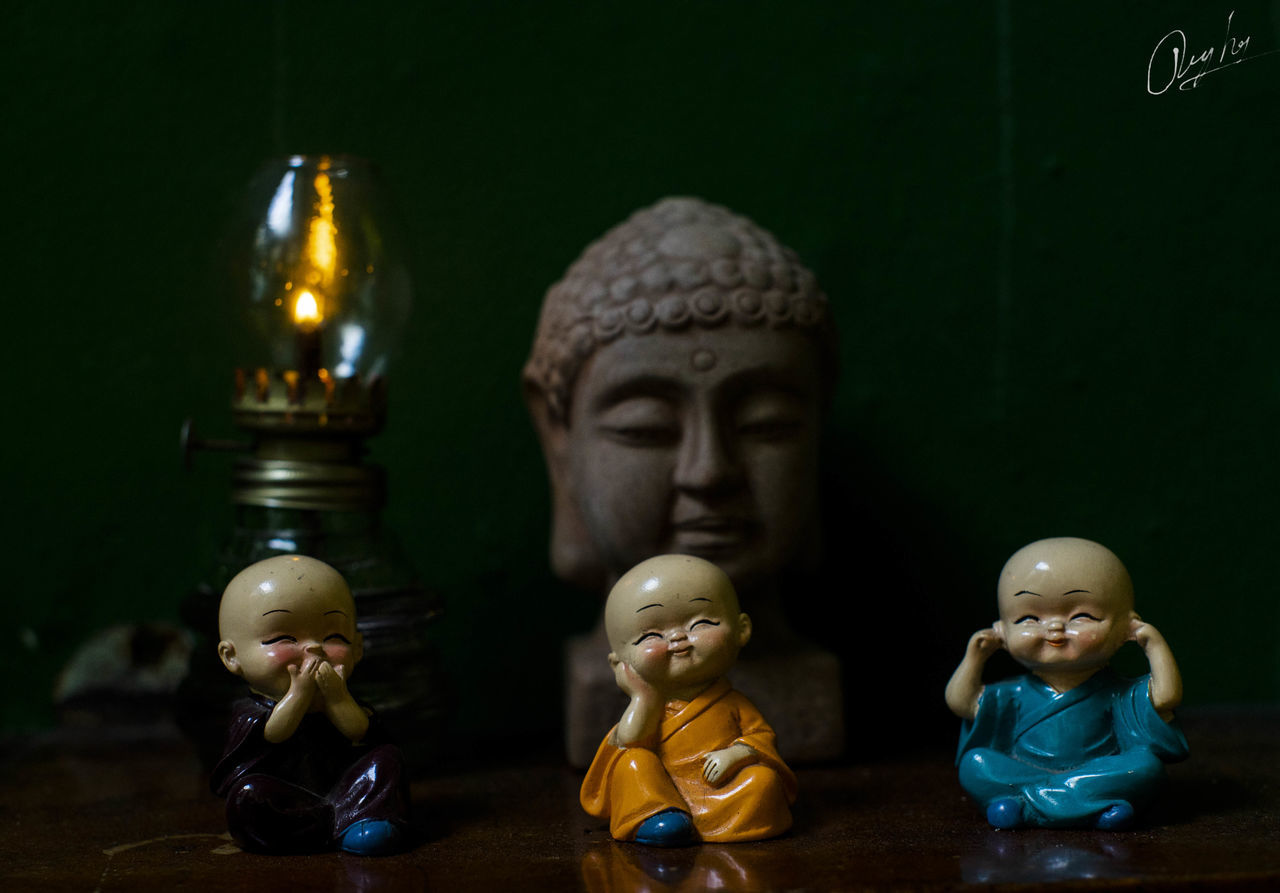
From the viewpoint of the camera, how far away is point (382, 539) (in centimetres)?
177

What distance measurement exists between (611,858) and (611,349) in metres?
0.67

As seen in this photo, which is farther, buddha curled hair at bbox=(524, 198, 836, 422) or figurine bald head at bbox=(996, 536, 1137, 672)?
buddha curled hair at bbox=(524, 198, 836, 422)

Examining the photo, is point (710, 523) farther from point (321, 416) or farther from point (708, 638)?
point (321, 416)

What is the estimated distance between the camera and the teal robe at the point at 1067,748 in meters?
1.35

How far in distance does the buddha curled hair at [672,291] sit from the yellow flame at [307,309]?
30cm

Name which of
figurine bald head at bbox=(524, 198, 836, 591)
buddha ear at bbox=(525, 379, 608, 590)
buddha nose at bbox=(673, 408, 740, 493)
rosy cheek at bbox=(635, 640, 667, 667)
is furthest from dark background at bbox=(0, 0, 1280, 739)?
rosy cheek at bbox=(635, 640, 667, 667)

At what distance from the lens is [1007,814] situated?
136cm

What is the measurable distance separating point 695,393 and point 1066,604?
54cm

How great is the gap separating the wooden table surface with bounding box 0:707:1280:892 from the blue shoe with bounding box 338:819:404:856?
0.01 metres

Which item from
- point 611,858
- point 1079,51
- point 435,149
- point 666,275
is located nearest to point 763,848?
point 611,858

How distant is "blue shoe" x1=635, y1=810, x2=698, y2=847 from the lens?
1.33 metres

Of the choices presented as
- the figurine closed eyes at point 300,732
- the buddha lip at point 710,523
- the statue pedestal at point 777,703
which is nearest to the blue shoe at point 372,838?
the figurine closed eyes at point 300,732

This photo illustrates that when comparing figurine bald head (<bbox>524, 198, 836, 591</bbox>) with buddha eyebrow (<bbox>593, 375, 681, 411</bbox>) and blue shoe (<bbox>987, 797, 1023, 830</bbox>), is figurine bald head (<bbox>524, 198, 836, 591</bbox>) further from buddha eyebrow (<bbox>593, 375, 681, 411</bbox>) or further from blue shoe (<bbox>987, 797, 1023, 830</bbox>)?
blue shoe (<bbox>987, 797, 1023, 830</bbox>)

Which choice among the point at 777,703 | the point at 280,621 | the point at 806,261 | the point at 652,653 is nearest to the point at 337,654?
the point at 280,621
